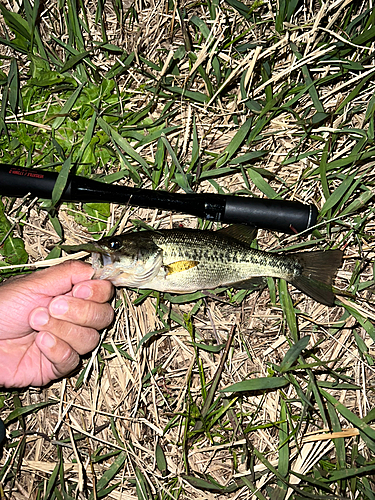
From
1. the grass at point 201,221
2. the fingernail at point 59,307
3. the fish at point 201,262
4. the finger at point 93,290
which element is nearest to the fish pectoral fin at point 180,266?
the fish at point 201,262

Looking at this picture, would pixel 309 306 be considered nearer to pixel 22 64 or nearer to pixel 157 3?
pixel 157 3

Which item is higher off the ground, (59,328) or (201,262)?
(201,262)

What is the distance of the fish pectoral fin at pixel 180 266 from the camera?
3.29 meters

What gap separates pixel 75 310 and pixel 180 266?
2.90ft

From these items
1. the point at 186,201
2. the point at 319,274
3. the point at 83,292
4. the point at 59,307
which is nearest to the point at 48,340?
the point at 59,307

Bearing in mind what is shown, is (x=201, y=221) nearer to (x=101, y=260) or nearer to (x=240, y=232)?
(x=240, y=232)

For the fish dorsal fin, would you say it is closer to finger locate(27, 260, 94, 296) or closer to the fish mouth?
the fish mouth

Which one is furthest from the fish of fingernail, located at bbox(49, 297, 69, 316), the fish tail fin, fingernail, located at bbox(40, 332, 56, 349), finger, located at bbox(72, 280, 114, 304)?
fingernail, located at bbox(40, 332, 56, 349)

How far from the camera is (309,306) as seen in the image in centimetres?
367

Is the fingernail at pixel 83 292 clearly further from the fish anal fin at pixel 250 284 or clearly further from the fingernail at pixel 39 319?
the fish anal fin at pixel 250 284

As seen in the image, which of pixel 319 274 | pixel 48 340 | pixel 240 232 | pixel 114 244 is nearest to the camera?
pixel 114 244

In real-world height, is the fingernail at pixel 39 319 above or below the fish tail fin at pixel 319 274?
below

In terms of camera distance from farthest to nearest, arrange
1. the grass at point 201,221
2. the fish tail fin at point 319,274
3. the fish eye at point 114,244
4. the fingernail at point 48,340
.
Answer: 1. the grass at point 201,221
2. the fish tail fin at point 319,274
3. the fingernail at point 48,340
4. the fish eye at point 114,244

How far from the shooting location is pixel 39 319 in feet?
10.9
